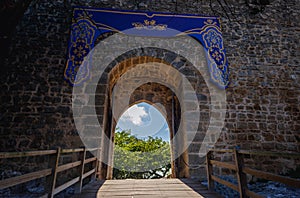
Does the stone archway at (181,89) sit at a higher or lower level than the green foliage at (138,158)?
higher

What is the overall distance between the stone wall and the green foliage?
11733 millimetres

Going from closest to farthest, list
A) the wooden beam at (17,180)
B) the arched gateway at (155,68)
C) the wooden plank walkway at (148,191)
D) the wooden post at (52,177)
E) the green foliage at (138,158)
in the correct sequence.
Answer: the wooden beam at (17,180), the wooden post at (52,177), the wooden plank walkway at (148,191), the arched gateway at (155,68), the green foliage at (138,158)

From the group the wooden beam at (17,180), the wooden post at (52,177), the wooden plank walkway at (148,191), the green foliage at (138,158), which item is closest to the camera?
the wooden beam at (17,180)

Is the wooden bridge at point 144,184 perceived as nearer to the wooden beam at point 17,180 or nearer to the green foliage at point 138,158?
the wooden beam at point 17,180

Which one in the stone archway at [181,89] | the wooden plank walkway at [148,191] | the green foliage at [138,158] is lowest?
the green foliage at [138,158]

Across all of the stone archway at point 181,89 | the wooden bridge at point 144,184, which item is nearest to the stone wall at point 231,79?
the stone archway at point 181,89

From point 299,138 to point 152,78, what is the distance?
4.27 meters

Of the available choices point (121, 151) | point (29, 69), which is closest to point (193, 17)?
point (29, 69)

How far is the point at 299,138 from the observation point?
14.1 ft

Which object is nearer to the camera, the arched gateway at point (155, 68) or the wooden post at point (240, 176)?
the wooden post at point (240, 176)

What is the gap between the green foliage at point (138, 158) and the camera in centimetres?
1499

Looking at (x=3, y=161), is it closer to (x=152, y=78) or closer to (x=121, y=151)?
(x=152, y=78)

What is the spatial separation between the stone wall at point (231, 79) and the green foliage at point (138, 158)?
11.7m

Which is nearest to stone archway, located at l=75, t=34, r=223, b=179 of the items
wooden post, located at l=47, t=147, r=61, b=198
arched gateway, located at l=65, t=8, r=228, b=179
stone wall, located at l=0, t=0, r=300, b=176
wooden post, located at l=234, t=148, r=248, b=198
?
arched gateway, located at l=65, t=8, r=228, b=179
